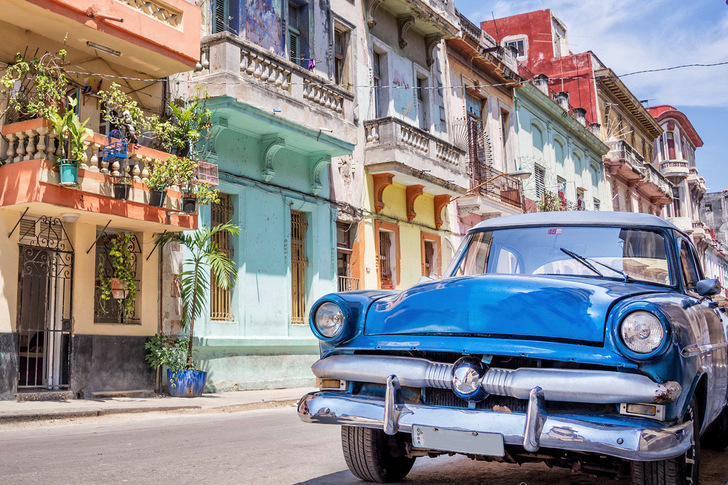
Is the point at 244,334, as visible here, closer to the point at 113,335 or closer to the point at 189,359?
the point at 189,359

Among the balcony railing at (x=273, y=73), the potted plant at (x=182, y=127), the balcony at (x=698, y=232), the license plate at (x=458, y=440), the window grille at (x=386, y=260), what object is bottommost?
the license plate at (x=458, y=440)

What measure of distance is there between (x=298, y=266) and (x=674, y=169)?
1575 inches

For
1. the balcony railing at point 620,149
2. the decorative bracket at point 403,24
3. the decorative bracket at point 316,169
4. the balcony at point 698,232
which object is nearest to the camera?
the decorative bracket at point 316,169

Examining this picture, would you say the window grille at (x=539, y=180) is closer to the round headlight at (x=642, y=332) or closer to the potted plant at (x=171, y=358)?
the potted plant at (x=171, y=358)

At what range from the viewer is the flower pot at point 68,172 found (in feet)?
34.5

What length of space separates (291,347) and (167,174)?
5.19m

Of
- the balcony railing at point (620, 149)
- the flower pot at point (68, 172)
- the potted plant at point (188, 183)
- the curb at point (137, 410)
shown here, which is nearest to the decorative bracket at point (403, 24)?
the potted plant at point (188, 183)

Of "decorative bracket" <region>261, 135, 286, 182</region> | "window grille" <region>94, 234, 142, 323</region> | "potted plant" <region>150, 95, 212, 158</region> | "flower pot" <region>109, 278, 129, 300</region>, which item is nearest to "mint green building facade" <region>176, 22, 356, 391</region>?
Answer: "decorative bracket" <region>261, 135, 286, 182</region>

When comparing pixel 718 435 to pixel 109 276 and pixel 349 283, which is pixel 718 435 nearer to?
pixel 109 276

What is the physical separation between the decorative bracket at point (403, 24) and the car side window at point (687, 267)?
16136 mm

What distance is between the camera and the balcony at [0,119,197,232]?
10445mm

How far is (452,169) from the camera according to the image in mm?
20562

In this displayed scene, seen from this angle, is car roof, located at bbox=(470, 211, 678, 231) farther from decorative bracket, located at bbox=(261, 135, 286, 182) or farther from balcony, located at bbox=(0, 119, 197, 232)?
decorative bracket, located at bbox=(261, 135, 286, 182)

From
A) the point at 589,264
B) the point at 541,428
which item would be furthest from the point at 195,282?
the point at 541,428
